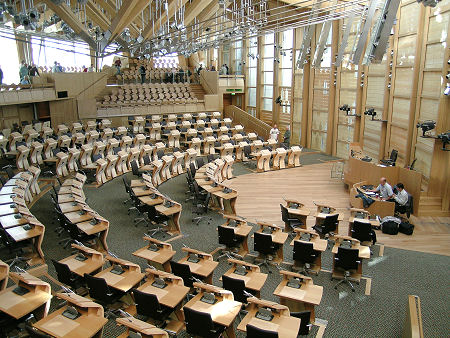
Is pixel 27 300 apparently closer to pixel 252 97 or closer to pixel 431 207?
pixel 431 207

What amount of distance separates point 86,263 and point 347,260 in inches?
187

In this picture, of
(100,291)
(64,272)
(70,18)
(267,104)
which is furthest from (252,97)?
(100,291)

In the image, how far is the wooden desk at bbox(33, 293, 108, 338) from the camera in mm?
5004

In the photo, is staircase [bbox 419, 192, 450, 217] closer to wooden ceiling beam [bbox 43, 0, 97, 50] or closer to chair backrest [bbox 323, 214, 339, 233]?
chair backrest [bbox 323, 214, 339, 233]

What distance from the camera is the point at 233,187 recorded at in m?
14.1

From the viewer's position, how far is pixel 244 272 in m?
6.80

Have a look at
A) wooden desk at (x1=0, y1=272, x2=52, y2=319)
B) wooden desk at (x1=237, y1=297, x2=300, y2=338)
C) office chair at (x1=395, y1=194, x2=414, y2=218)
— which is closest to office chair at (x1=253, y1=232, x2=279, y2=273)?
wooden desk at (x1=237, y1=297, x2=300, y2=338)

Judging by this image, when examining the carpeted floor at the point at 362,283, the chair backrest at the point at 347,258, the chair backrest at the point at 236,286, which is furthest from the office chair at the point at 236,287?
the chair backrest at the point at 347,258

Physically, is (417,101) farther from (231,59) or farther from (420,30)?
(231,59)

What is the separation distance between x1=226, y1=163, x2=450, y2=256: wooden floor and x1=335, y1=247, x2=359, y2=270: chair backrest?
2.63m

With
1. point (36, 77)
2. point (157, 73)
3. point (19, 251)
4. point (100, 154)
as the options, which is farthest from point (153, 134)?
point (19, 251)

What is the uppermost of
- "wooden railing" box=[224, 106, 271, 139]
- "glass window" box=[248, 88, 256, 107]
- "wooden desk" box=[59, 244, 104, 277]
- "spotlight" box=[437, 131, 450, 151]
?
"glass window" box=[248, 88, 256, 107]

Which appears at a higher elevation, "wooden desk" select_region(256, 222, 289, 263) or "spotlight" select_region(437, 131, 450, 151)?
"spotlight" select_region(437, 131, 450, 151)

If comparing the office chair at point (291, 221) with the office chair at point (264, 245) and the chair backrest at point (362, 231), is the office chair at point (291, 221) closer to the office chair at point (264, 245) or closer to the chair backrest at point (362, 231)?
the chair backrest at point (362, 231)
